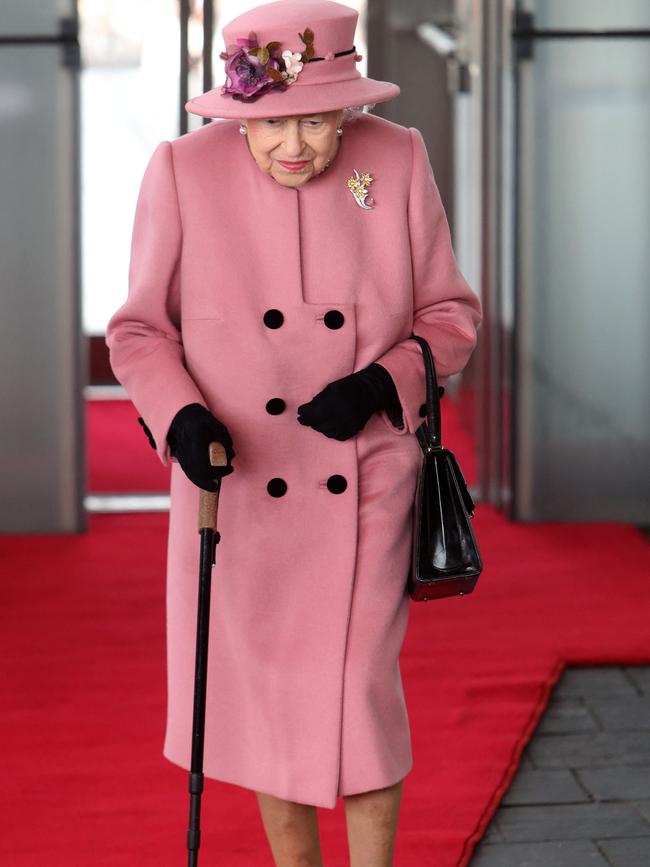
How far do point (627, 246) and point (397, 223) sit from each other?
12.8ft

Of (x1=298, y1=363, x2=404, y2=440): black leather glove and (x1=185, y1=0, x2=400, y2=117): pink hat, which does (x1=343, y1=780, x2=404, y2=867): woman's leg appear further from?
(x1=185, y1=0, x2=400, y2=117): pink hat

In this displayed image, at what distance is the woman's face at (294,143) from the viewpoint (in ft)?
7.84

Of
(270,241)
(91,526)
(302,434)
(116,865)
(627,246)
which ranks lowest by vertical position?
(116,865)

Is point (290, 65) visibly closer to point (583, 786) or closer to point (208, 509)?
point (208, 509)

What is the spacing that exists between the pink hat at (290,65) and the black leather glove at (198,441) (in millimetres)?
460

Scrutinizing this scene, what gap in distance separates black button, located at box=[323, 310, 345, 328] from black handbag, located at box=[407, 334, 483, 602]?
0.21 meters

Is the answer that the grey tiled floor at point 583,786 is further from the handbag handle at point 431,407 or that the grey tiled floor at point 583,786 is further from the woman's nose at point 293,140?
the woman's nose at point 293,140

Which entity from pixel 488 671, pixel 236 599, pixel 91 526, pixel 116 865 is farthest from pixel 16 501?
pixel 236 599

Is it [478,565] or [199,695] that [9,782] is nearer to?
[199,695]

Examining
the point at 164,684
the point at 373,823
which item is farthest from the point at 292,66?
the point at 164,684

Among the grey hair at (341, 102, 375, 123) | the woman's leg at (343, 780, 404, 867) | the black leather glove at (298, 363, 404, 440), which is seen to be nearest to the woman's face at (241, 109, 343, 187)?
the grey hair at (341, 102, 375, 123)

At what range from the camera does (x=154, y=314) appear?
251 centimetres

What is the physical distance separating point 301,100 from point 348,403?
46 cm

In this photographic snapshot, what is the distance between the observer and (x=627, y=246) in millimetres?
6234
